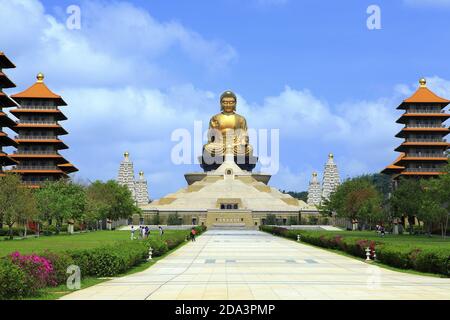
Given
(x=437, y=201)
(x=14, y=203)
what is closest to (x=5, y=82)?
(x=14, y=203)

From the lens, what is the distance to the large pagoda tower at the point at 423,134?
91.4 metres

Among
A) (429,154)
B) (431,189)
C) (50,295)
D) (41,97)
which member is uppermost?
(41,97)

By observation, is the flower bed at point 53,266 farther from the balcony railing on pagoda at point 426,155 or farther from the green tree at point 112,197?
the balcony railing on pagoda at point 426,155

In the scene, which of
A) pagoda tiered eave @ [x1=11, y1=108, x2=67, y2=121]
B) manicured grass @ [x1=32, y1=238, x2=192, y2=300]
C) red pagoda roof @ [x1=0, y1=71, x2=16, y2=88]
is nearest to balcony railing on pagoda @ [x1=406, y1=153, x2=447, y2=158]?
pagoda tiered eave @ [x1=11, y1=108, x2=67, y2=121]

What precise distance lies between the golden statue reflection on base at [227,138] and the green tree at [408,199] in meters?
65.3

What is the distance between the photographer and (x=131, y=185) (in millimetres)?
130875

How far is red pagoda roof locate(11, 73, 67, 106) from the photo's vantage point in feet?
307

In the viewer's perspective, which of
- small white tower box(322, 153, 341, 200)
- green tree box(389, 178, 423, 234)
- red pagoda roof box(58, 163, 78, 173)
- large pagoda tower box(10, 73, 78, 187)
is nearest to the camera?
green tree box(389, 178, 423, 234)

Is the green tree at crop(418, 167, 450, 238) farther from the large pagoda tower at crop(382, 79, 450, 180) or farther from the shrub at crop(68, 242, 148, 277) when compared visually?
the shrub at crop(68, 242, 148, 277)

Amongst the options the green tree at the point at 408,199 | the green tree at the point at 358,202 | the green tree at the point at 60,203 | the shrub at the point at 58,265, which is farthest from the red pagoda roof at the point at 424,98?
the shrub at the point at 58,265
